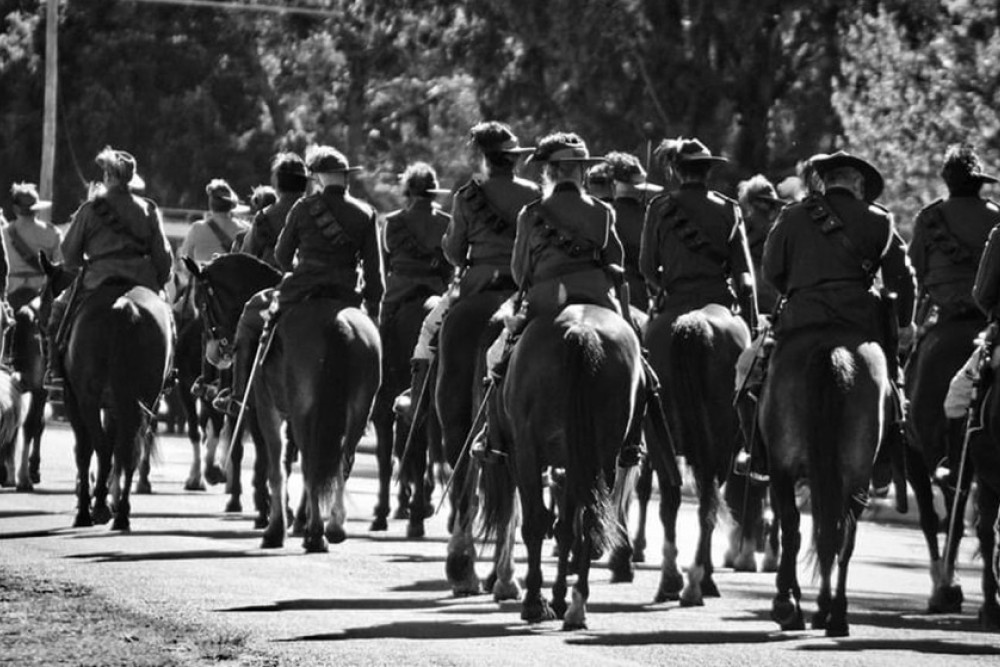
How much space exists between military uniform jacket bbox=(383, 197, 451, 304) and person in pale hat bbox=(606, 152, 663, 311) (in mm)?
2541

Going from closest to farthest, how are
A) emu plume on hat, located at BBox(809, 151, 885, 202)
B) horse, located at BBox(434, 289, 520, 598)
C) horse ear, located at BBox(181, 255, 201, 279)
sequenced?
1. emu plume on hat, located at BBox(809, 151, 885, 202)
2. horse, located at BBox(434, 289, 520, 598)
3. horse ear, located at BBox(181, 255, 201, 279)

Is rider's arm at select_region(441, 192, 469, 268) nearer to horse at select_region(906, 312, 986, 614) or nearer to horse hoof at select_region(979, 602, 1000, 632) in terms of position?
horse at select_region(906, 312, 986, 614)

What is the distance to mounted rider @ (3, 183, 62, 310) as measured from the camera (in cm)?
2755

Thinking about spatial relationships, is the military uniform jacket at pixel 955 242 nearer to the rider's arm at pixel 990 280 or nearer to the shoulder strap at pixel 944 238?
the shoulder strap at pixel 944 238

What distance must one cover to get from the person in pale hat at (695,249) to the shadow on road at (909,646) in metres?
3.58

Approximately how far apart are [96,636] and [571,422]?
9.12 feet

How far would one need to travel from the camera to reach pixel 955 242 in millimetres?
17578

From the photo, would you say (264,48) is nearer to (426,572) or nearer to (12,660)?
(426,572)

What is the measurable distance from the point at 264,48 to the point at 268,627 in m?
58.1

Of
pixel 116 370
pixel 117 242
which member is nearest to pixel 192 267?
pixel 117 242

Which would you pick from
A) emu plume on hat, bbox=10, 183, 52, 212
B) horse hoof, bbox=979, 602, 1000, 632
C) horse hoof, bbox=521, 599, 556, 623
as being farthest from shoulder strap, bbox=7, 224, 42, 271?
horse hoof, bbox=979, 602, 1000, 632

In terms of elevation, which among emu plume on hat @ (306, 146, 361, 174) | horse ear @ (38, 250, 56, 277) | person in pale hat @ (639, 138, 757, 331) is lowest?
person in pale hat @ (639, 138, 757, 331)

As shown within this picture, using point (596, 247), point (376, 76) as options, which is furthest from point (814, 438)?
point (376, 76)

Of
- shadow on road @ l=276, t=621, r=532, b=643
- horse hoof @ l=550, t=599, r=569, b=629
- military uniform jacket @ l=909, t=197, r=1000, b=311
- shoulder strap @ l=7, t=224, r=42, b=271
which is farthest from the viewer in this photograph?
shoulder strap @ l=7, t=224, r=42, b=271
